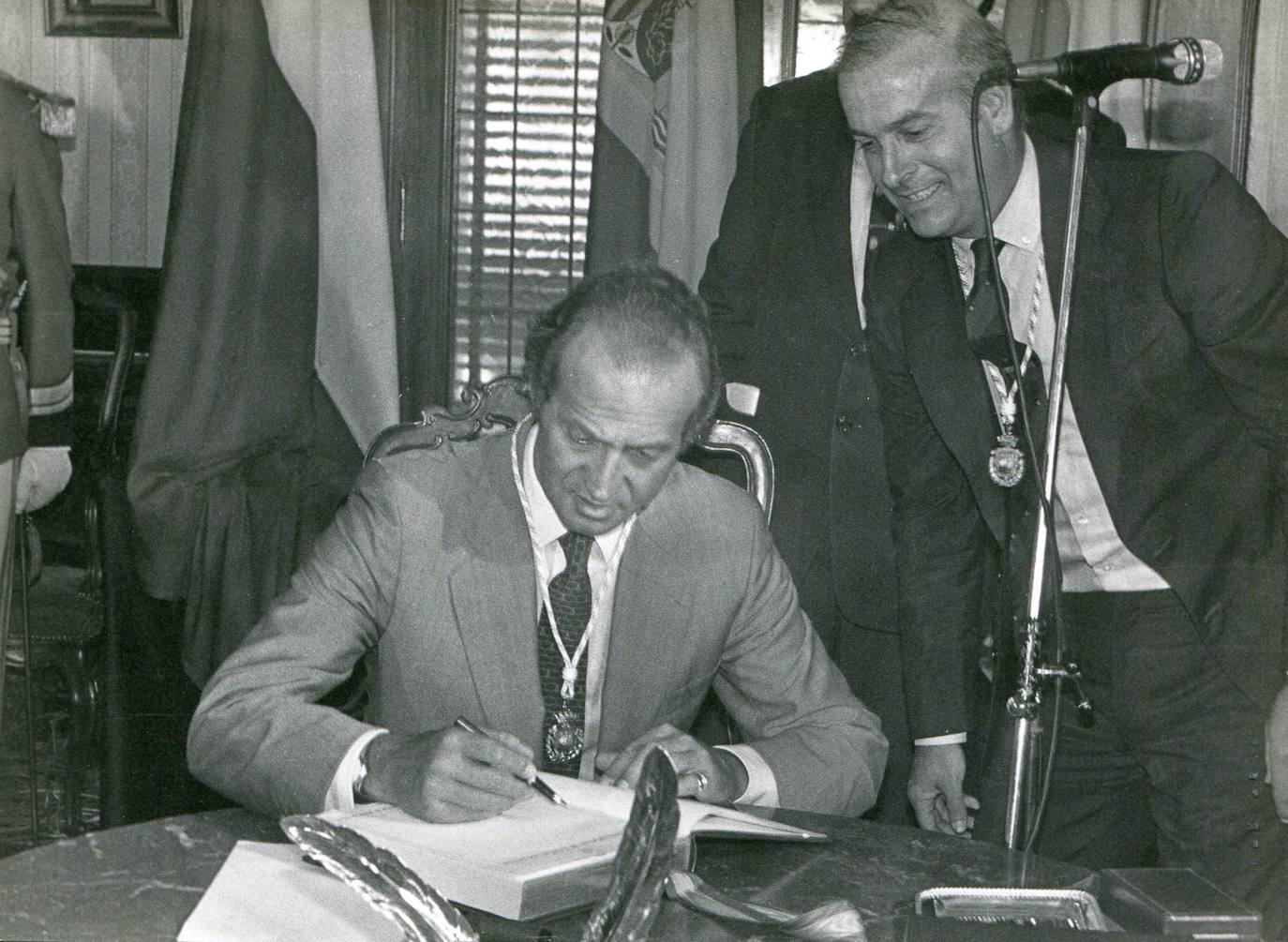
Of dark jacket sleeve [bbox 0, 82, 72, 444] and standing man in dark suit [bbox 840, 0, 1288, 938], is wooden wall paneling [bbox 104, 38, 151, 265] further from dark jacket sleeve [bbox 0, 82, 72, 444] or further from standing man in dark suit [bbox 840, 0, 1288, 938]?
standing man in dark suit [bbox 840, 0, 1288, 938]

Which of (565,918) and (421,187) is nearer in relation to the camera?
(565,918)

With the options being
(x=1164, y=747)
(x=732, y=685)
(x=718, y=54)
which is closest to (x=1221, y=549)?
(x=1164, y=747)

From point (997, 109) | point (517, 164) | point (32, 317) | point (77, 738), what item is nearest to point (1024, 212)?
point (997, 109)

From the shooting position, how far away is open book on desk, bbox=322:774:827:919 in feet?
3.72

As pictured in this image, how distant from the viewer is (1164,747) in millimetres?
2066

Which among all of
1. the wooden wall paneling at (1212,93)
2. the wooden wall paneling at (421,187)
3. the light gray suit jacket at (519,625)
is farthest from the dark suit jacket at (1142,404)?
the wooden wall paneling at (421,187)

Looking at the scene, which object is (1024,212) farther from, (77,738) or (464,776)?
(77,738)

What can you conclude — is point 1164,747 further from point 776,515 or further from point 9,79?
point 9,79

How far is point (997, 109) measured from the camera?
1977mm

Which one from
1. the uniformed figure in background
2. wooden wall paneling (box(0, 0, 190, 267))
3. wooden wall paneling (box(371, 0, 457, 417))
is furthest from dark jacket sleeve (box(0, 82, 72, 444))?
wooden wall paneling (box(371, 0, 457, 417))

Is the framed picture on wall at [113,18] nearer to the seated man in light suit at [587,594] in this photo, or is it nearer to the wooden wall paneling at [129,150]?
the wooden wall paneling at [129,150]

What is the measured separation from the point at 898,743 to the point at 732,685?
Result: 36.0 inches

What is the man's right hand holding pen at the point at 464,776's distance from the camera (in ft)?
4.28

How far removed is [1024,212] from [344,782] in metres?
1.26
